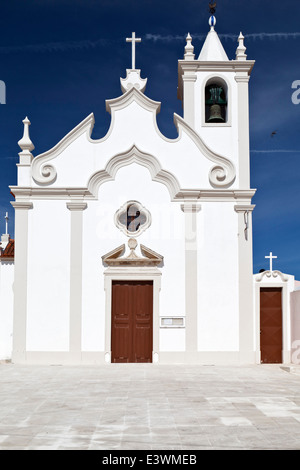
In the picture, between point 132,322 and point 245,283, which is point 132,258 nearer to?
point 132,322

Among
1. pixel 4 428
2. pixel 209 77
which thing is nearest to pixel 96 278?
pixel 209 77

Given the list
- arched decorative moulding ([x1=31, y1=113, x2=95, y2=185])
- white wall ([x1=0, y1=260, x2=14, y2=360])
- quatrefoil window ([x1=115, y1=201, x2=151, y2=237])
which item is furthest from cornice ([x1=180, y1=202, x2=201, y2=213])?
white wall ([x1=0, y1=260, x2=14, y2=360])

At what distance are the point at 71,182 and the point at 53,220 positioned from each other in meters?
1.22

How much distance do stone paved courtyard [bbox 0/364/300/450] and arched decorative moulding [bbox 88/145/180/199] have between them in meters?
5.24

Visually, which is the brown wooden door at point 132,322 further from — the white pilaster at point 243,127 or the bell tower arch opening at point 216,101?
the bell tower arch opening at point 216,101

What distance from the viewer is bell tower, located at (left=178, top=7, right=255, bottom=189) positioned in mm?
16484

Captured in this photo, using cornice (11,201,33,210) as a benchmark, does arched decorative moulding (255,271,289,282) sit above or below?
below

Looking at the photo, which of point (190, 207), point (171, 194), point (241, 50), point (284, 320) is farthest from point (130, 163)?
point (284, 320)

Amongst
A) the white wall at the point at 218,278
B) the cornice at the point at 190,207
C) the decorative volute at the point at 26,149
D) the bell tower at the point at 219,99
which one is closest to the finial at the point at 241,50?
the bell tower at the point at 219,99

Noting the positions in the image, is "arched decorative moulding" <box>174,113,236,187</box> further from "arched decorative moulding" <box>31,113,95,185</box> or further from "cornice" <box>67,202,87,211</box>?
"cornice" <box>67,202,87,211</box>

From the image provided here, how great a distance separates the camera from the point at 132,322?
15.4 meters

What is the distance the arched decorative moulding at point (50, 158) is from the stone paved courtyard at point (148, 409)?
5452 mm

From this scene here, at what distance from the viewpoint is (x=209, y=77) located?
16.8m

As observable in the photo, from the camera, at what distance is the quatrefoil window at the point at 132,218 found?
15641 millimetres
